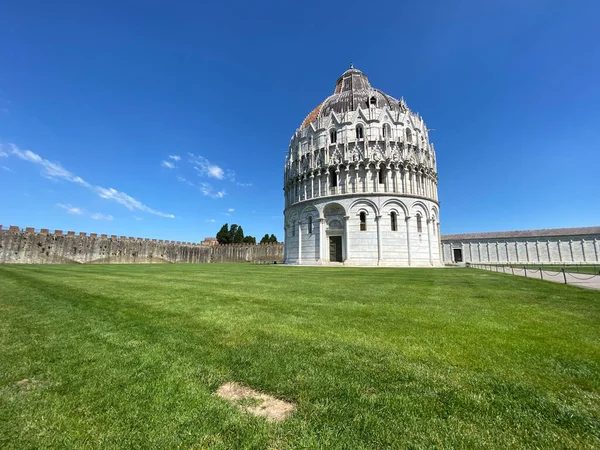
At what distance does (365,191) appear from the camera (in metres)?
35.6

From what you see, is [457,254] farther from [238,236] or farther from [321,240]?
[238,236]

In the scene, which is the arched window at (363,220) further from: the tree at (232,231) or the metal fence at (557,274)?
the tree at (232,231)

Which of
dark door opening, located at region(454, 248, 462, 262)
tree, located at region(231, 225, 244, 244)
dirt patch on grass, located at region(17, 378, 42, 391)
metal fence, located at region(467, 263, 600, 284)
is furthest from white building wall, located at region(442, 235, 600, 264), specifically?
dirt patch on grass, located at region(17, 378, 42, 391)

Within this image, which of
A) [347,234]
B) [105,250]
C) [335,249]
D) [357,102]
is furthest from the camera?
[105,250]

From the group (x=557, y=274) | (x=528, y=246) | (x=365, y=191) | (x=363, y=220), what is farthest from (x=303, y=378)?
(x=528, y=246)

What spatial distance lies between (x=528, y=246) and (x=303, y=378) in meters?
79.1

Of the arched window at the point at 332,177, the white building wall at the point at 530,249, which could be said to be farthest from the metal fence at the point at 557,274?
the white building wall at the point at 530,249

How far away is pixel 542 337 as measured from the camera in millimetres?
4766

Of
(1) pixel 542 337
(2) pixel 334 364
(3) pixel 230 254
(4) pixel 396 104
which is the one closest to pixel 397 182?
(4) pixel 396 104

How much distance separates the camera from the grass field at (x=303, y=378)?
2209 mm

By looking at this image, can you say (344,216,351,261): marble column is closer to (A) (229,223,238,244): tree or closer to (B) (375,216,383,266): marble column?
(B) (375,216,383,266): marble column

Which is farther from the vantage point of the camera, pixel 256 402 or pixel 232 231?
pixel 232 231

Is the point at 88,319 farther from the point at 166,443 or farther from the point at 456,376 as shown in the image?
the point at 456,376

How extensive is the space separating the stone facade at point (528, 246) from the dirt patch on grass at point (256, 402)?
257ft
